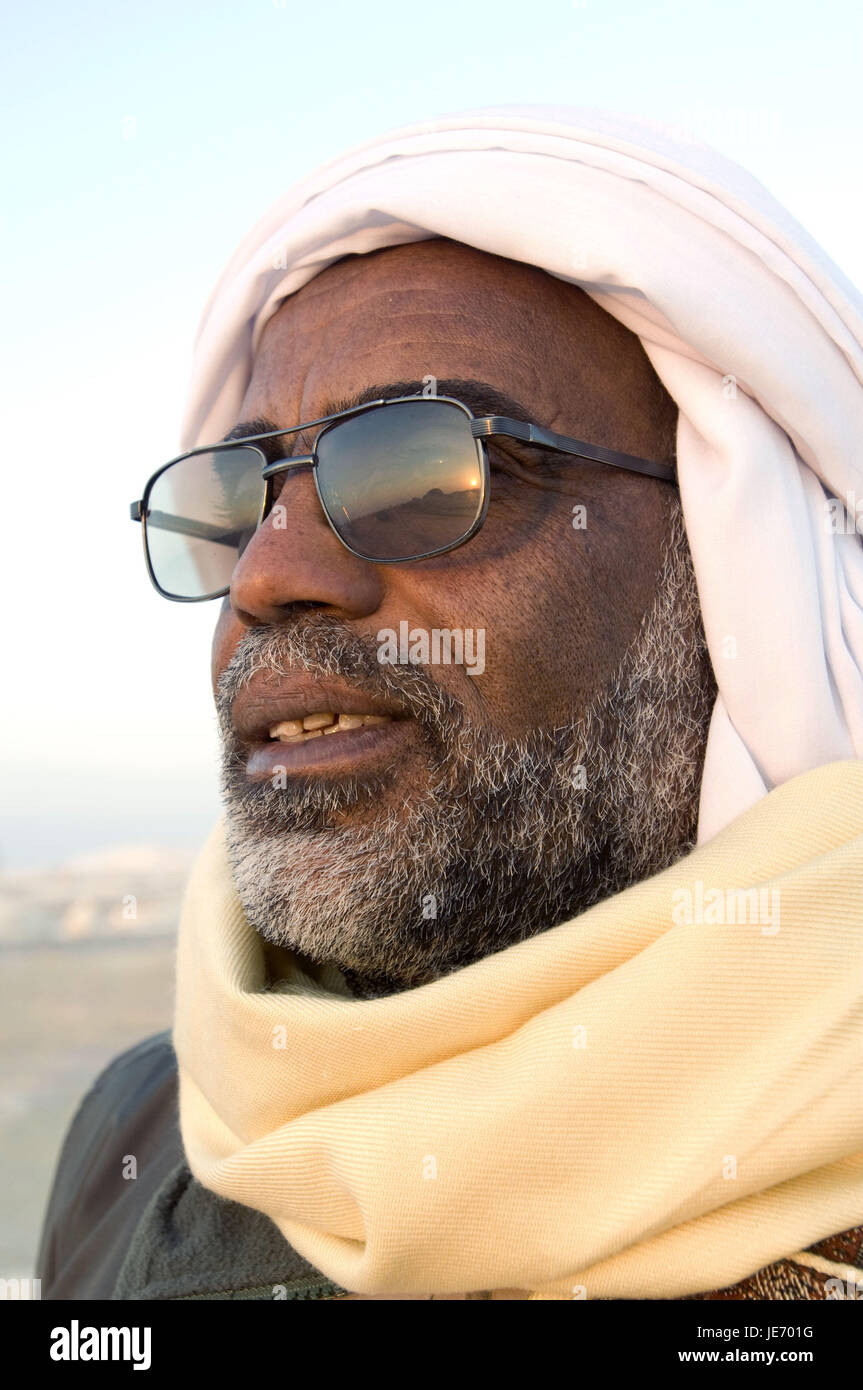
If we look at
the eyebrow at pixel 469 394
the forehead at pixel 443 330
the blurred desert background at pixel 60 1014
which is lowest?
the blurred desert background at pixel 60 1014

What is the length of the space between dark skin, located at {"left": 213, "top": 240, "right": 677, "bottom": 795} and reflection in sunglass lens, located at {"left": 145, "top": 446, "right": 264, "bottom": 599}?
5.8 inches

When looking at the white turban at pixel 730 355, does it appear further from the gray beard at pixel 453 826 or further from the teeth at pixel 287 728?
the teeth at pixel 287 728

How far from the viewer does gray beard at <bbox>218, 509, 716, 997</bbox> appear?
1809 millimetres

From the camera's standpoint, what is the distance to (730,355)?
1899 millimetres

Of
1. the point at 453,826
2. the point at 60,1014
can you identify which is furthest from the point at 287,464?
the point at 60,1014

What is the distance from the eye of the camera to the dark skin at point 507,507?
6.25 feet

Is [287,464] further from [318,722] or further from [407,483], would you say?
[318,722]

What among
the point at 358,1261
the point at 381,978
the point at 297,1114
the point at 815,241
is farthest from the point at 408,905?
the point at 815,241

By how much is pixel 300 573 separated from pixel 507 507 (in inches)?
15.2

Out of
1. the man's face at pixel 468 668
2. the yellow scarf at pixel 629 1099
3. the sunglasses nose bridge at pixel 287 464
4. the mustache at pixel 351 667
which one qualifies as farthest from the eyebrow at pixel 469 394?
the yellow scarf at pixel 629 1099

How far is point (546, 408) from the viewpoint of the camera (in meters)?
2.00

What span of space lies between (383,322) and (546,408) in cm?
36

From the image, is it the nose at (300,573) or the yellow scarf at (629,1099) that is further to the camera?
the nose at (300,573)
